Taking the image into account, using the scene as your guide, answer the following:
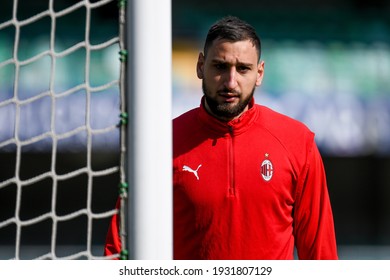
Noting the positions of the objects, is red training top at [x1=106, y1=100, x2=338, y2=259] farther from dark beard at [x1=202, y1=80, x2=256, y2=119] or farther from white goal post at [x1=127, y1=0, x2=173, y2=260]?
white goal post at [x1=127, y1=0, x2=173, y2=260]

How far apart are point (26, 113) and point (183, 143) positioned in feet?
13.7

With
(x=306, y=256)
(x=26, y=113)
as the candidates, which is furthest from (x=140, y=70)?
(x=26, y=113)

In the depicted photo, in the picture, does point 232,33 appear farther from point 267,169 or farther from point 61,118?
point 61,118

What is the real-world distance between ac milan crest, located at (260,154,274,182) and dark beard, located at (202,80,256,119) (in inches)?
6.5

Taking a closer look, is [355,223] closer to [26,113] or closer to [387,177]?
[387,177]

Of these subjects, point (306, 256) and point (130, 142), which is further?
point (306, 256)

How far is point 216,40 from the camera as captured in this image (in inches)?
90.8

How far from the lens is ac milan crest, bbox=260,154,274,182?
2283 mm

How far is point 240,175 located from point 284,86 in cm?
462

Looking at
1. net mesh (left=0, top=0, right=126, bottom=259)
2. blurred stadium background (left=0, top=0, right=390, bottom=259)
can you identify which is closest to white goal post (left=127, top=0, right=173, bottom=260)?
net mesh (left=0, top=0, right=126, bottom=259)

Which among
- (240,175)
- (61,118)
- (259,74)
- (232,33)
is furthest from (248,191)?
(61,118)

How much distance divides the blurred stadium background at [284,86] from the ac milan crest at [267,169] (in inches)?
170

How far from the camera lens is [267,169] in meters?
2.29

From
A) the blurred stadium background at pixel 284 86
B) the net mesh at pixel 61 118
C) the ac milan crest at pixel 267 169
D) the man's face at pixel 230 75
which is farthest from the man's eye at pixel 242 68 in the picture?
the blurred stadium background at pixel 284 86
